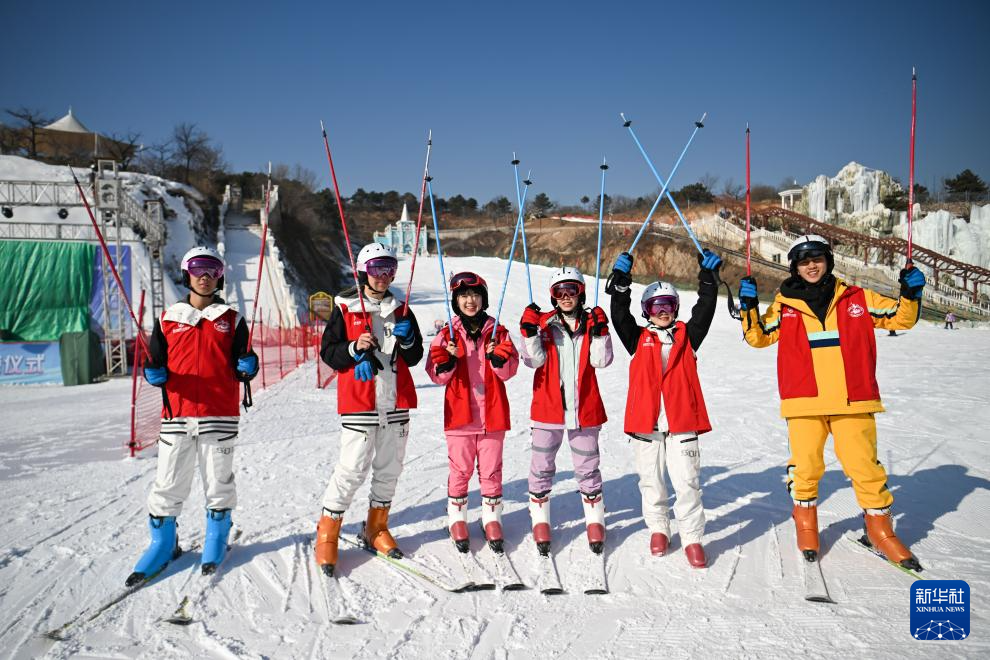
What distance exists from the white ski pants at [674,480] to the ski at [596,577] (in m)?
0.41

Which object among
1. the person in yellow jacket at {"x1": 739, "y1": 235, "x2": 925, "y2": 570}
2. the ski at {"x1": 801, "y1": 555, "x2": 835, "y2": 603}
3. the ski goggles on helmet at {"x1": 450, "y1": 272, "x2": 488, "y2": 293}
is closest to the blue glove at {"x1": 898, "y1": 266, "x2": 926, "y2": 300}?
the person in yellow jacket at {"x1": 739, "y1": 235, "x2": 925, "y2": 570}

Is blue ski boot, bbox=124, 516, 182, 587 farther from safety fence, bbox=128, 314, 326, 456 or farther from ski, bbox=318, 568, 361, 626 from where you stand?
safety fence, bbox=128, 314, 326, 456

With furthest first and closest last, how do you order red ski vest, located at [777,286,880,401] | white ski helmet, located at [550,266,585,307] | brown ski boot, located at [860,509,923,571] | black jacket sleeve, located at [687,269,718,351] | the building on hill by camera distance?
the building on hill
white ski helmet, located at [550,266,585,307]
black jacket sleeve, located at [687,269,718,351]
red ski vest, located at [777,286,880,401]
brown ski boot, located at [860,509,923,571]

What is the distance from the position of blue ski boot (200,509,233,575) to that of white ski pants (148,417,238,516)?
0.20ft

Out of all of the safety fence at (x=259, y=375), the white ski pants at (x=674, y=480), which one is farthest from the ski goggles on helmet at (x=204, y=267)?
the white ski pants at (x=674, y=480)

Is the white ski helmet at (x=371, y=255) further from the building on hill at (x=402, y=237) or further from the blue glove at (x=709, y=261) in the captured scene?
the building on hill at (x=402, y=237)

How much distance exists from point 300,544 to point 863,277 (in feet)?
105

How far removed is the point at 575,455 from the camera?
4.07 meters

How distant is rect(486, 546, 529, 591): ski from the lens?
11.4ft

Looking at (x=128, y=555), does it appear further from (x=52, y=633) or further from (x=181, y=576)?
(x=52, y=633)

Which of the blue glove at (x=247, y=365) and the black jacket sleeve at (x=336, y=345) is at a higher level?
the black jacket sleeve at (x=336, y=345)

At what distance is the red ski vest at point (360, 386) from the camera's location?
3.83 metres

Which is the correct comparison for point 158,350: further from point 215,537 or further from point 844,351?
point 844,351

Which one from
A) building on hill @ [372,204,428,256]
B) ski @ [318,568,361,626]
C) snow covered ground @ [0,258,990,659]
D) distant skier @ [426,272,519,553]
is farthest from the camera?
building on hill @ [372,204,428,256]
